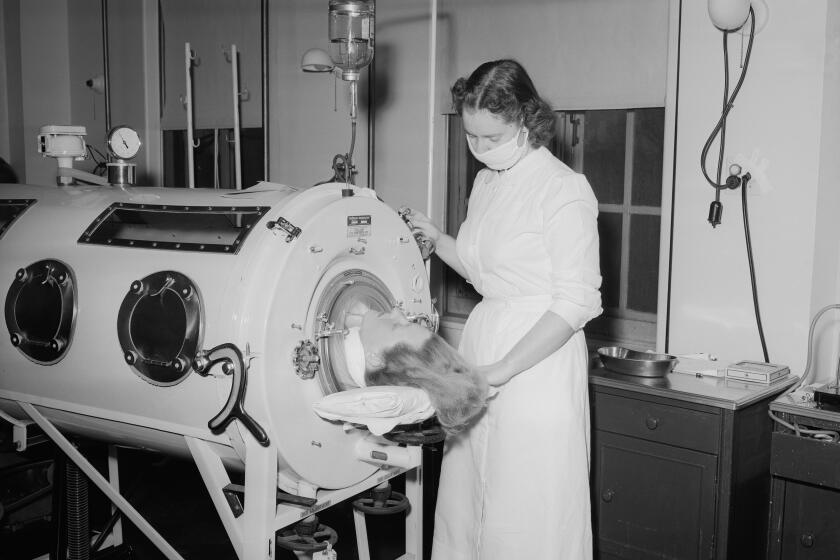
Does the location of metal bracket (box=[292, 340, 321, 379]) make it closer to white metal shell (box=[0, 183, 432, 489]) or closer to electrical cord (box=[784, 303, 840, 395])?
white metal shell (box=[0, 183, 432, 489])

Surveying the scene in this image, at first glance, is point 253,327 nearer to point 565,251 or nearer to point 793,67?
point 565,251

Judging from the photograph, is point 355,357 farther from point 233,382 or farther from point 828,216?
point 828,216

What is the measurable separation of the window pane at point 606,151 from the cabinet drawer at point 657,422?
1293 mm

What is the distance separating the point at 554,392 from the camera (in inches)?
85.1

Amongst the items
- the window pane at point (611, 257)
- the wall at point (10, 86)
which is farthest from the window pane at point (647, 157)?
the wall at point (10, 86)

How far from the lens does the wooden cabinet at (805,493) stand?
2428 mm

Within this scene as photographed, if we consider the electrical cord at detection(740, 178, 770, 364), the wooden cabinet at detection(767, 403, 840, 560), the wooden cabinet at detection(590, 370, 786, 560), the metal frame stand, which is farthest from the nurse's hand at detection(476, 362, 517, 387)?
the electrical cord at detection(740, 178, 770, 364)

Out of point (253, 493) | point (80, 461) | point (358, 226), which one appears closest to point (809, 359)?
point (358, 226)

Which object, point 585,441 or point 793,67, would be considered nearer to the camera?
point 585,441

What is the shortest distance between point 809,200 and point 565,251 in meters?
1.20

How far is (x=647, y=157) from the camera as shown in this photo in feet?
12.2

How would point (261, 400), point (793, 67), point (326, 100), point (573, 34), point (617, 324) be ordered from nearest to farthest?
point (261, 400)
point (793, 67)
point (573, 34)
point (617, 324)
point (326, 100)

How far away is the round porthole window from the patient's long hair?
0.11 m

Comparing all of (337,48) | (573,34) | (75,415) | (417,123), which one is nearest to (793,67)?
(573,34)
